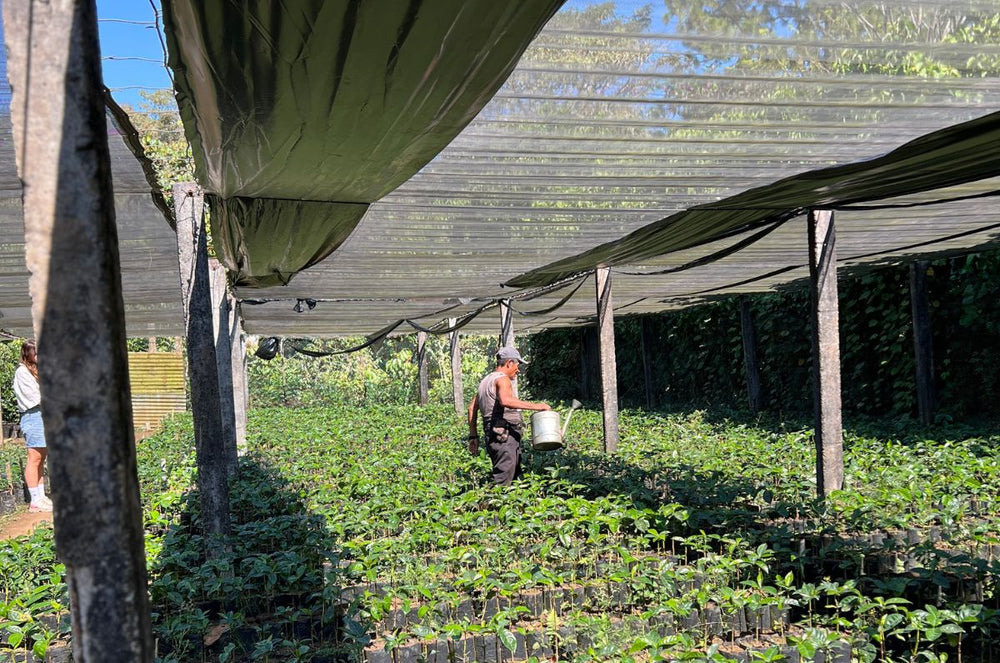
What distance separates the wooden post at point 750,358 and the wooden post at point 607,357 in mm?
4920

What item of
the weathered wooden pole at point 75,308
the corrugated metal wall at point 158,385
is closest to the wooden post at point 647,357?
the corrugated metal wall at point 158,385

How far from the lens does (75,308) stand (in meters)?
1.36

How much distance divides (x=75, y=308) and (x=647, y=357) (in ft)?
56.7

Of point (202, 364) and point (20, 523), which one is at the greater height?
point (202, 364)

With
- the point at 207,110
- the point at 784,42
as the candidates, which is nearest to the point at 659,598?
the point at 784,42

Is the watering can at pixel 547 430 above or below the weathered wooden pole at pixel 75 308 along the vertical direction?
below

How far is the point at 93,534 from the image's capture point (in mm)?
1368

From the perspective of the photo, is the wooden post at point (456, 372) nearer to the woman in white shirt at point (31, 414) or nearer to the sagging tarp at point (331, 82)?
the woman in white shirt at point (31, 414)

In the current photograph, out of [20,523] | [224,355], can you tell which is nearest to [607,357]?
[224,355]

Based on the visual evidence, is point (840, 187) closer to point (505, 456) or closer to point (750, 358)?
point (505, 456)

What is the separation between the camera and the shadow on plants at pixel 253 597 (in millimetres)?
3955

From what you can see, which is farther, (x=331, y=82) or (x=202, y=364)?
(x=202, y=364)

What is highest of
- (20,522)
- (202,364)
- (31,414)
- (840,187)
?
(840,187)

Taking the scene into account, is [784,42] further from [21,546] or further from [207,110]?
[21,546]
